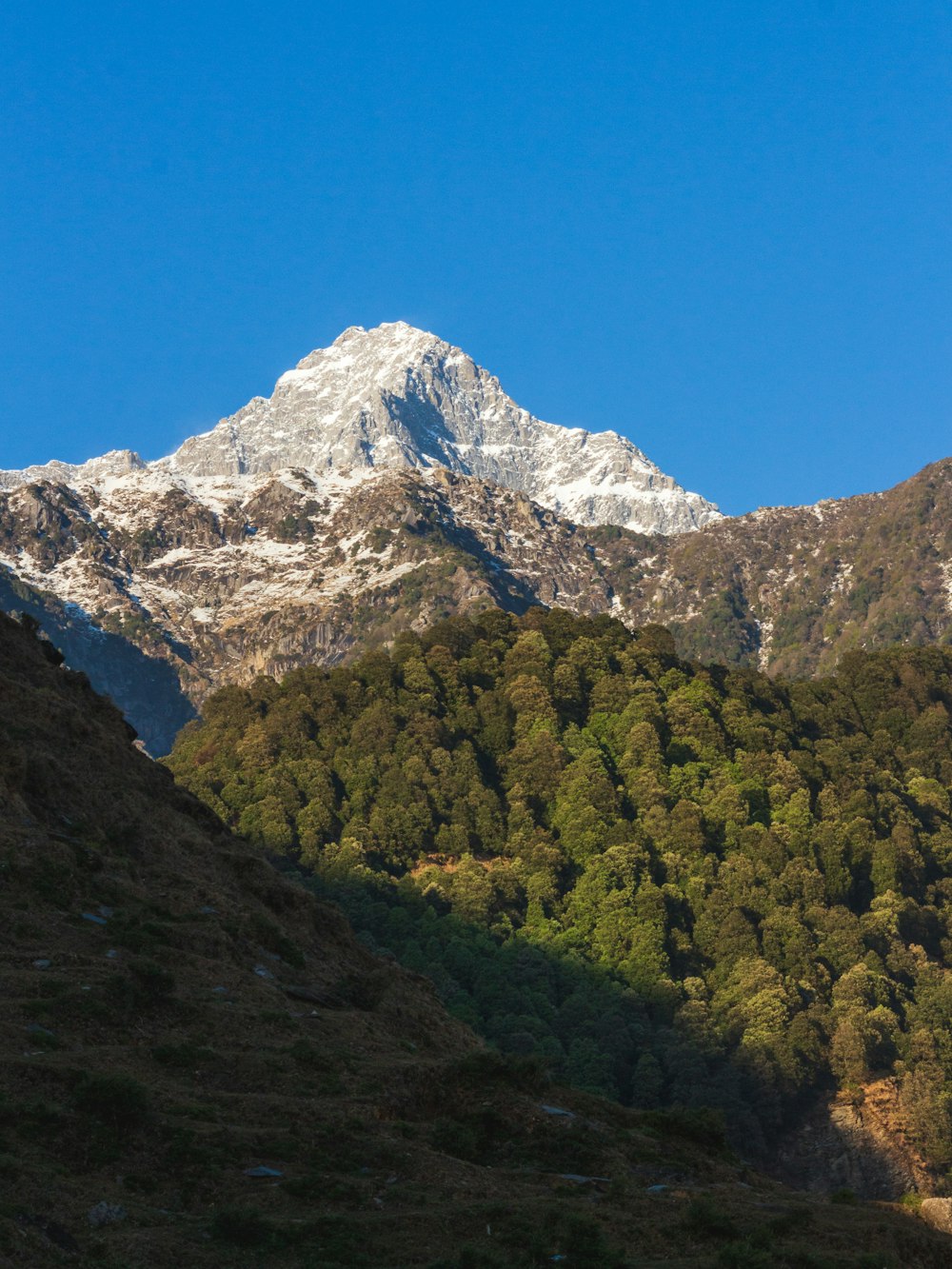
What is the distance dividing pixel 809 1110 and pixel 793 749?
38.6 m

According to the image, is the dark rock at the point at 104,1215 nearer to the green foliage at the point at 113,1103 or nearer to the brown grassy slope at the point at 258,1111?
the brown grassy slope at the point at 258,1111

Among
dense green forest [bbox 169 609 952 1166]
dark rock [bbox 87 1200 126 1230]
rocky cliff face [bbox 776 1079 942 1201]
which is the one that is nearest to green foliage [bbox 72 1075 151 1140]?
dark rock [bbox 87 1200 126 1230]

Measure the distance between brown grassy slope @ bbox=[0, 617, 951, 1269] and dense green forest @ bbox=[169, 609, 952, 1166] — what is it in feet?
127

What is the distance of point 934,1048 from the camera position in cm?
8038

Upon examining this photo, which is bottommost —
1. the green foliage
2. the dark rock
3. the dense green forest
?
the dark rock

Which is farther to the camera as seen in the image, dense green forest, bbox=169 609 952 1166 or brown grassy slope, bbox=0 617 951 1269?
dense green forest, bbox=169 609 952 1166

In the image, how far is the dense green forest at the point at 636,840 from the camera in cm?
7925

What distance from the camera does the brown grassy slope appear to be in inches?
799

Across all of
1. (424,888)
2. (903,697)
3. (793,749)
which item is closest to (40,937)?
(424,888)

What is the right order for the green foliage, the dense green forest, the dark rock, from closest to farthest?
the dark rock, the green foliage, the dense green forest

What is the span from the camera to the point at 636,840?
98.2 meters

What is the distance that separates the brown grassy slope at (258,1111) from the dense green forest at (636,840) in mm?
38599

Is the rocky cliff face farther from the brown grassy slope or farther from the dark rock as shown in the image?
the dark rock

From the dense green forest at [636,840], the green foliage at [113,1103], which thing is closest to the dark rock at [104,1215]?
the green foliage at [113,1103]
